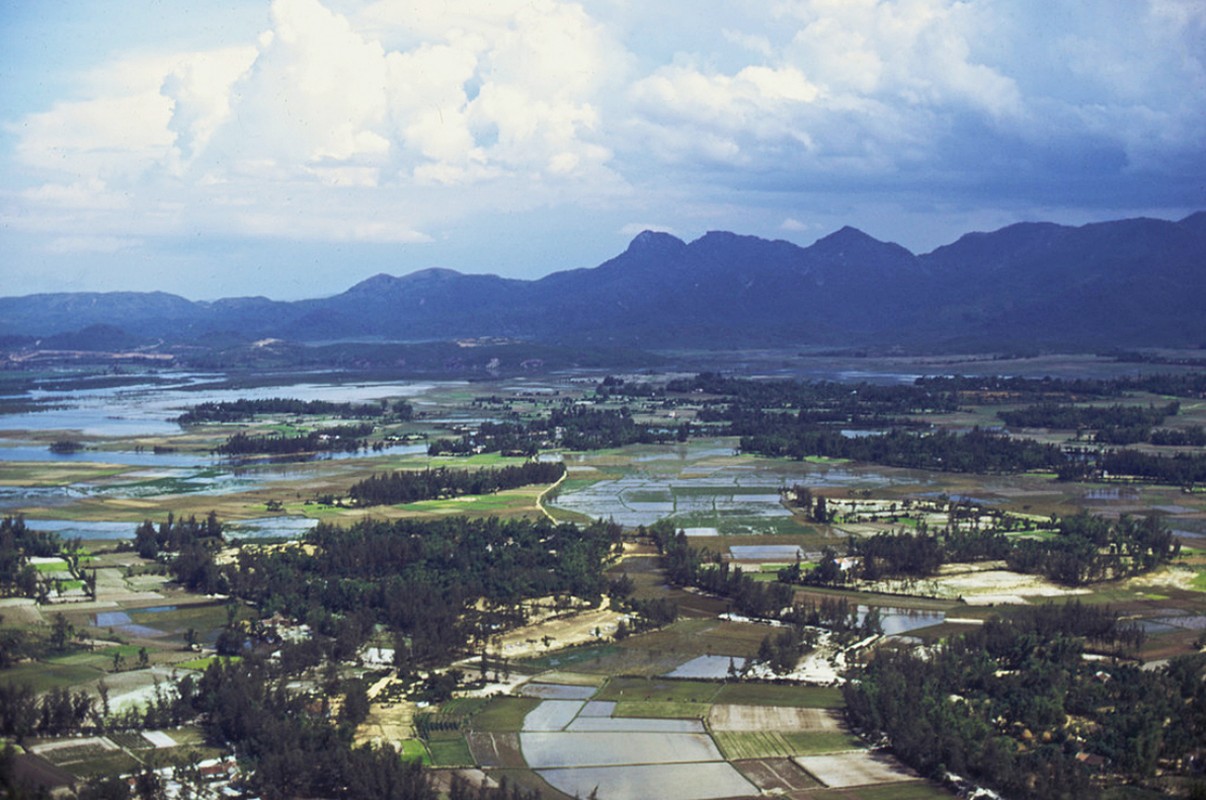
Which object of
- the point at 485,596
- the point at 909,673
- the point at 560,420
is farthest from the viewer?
the point at 560,420

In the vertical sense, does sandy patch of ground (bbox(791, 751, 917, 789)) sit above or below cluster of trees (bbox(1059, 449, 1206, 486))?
below

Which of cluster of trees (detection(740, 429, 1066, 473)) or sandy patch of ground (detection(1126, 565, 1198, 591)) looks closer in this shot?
sandy patch of ground (detection(1126, 565, 1198, 591))

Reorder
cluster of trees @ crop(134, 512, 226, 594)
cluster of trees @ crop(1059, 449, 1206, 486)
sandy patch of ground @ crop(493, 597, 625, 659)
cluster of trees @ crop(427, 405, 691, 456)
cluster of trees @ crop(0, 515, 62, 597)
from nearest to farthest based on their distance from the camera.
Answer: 1. sandy patch of ground @ crop(493, 597, 625, 659)
2. cluster of trees @ crop(0, 515, 62, 597)
3. cluster of trees @ crop(134, 512, 226, 594)
4. cluster of trees @ crop(1059, 449, 1206, 486)
5. cluster of trees @ crop(427, 405, 691, 456)

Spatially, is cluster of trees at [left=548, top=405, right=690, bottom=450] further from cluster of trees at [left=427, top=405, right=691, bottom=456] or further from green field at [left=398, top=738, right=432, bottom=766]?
green field at [left=398, top=738, right=432, bottom=766]

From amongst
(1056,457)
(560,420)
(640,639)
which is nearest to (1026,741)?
(640,639)

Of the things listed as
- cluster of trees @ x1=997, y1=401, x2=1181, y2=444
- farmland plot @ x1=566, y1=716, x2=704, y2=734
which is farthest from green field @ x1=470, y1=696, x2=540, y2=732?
cluster of trees @ x1=997, y1=401, x2=1181, y2=444

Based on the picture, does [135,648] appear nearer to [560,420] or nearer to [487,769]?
[487,769]
